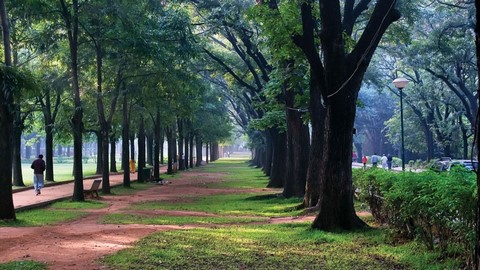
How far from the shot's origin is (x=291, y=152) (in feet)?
71.8

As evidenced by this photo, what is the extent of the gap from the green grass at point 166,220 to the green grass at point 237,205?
1867 millimetres

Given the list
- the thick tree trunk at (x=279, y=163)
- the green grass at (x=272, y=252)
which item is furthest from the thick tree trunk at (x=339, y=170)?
the thick tree trunk at (x=279, y=163)

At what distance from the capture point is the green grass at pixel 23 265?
7828mm

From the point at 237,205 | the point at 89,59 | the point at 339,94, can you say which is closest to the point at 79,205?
the point at 237,205

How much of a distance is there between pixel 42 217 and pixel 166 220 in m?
3.78

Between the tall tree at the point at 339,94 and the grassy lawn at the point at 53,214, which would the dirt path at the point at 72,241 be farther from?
the tall tree at the point at 339,94

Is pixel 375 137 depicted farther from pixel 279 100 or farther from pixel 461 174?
pixel 461 174

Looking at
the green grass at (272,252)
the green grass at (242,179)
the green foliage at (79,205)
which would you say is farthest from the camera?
the green grass at (242,179)

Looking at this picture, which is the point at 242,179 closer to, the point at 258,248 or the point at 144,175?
the point at 144,175

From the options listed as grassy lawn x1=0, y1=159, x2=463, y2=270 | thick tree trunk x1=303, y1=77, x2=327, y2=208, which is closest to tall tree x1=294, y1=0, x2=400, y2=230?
grassy lawn x1=0, y1=159, x2=463, y2=270

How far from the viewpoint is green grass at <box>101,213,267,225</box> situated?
14.4 meters

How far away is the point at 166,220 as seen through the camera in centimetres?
1491

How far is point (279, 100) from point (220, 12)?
4838 millimetres

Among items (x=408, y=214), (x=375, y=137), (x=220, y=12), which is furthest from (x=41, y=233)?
(x=375, y=137)
